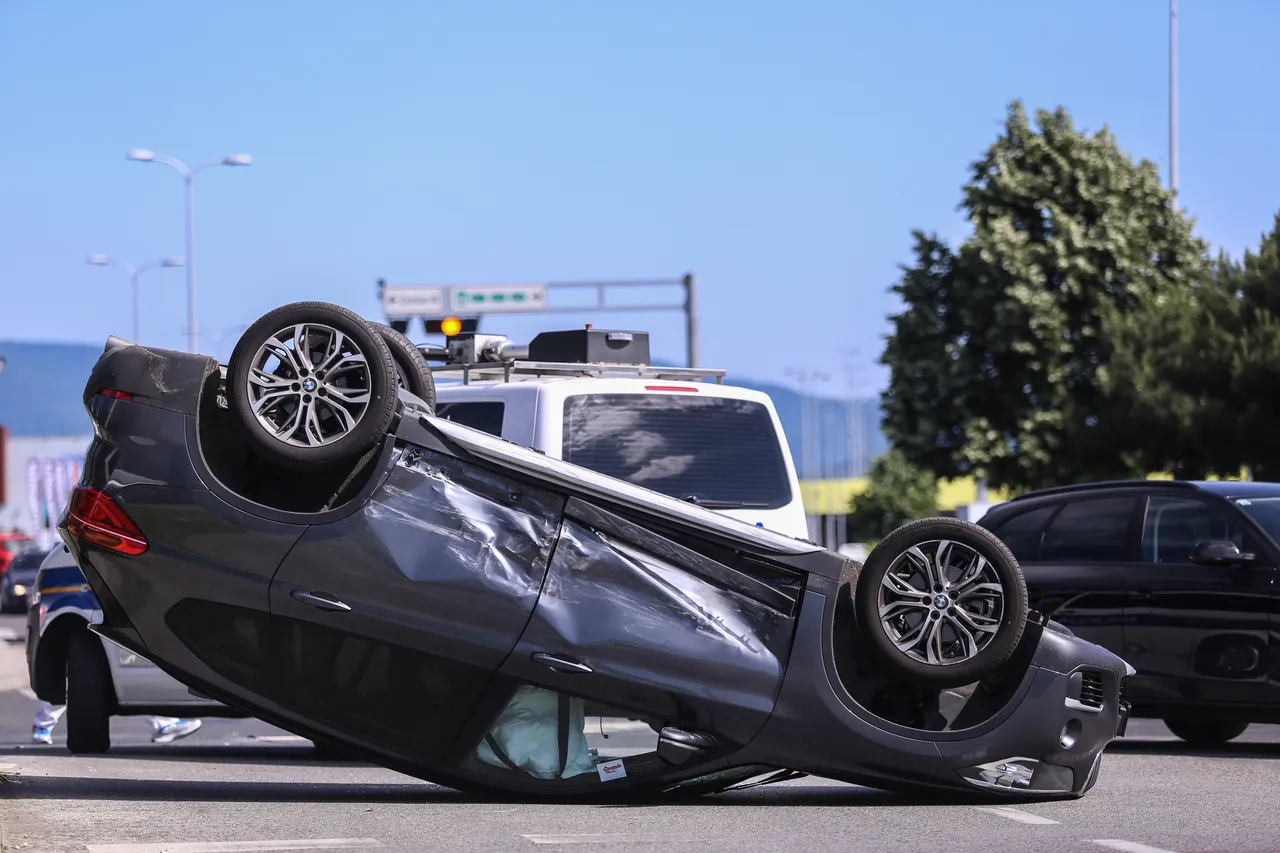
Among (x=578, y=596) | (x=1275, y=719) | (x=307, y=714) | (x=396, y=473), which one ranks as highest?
(x=396, y=473)

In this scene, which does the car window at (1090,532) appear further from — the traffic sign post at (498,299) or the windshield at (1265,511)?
the traffic sign post at (498,299)

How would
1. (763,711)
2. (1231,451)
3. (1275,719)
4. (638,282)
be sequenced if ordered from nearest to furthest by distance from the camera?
(763,711) < (1275,719) < (1231,451) < (638,282)

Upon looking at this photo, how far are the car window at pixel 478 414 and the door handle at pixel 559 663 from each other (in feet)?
9.55

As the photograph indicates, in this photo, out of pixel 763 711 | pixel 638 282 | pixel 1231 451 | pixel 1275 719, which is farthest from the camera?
pixel 638 282

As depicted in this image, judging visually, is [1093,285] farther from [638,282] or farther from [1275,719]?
[1275,719]

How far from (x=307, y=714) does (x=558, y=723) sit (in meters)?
1.04

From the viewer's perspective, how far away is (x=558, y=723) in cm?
721

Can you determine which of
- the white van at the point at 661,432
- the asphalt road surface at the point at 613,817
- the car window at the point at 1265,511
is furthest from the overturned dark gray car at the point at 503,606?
the car window at the point at 1265,511

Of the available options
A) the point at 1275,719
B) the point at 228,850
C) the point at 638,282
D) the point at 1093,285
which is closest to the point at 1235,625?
the point at 1275,719

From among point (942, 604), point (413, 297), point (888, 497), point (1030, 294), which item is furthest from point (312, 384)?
point (888, 497)

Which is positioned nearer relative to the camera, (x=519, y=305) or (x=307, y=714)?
(x=307, y=714)

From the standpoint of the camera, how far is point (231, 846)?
6.27 meters

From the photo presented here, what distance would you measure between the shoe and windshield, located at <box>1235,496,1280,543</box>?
760cm

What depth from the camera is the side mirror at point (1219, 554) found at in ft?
32.0
